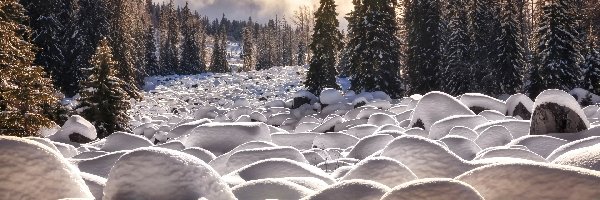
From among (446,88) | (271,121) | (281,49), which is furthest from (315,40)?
(281,49)

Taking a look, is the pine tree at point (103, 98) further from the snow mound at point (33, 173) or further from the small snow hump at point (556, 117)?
the snow mound at point (33, 173)

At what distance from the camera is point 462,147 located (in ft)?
18.4

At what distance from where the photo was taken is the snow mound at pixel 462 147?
5.49m

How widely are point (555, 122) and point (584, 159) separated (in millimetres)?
4871

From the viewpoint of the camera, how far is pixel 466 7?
115 feet

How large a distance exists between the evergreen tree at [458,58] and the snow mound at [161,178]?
31.1 metres

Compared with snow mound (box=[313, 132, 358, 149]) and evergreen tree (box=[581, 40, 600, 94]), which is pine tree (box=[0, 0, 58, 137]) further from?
evergreen tree (box=[581, 40, 600, 94])

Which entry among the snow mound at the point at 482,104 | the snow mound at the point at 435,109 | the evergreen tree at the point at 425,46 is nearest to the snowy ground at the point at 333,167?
the snow mound at the point at 435,109

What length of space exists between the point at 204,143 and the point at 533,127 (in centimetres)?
441

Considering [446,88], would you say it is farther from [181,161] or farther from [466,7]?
[181,161]

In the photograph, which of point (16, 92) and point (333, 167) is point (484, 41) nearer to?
point (16, 92)

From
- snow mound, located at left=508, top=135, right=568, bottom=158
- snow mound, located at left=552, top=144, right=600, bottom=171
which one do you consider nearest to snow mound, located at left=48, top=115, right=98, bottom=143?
snow mound, located at left=508, top=135, right=568, bottom=158

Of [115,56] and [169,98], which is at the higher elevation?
[115,56]

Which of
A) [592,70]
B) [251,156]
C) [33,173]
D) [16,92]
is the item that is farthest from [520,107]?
[592,70]
